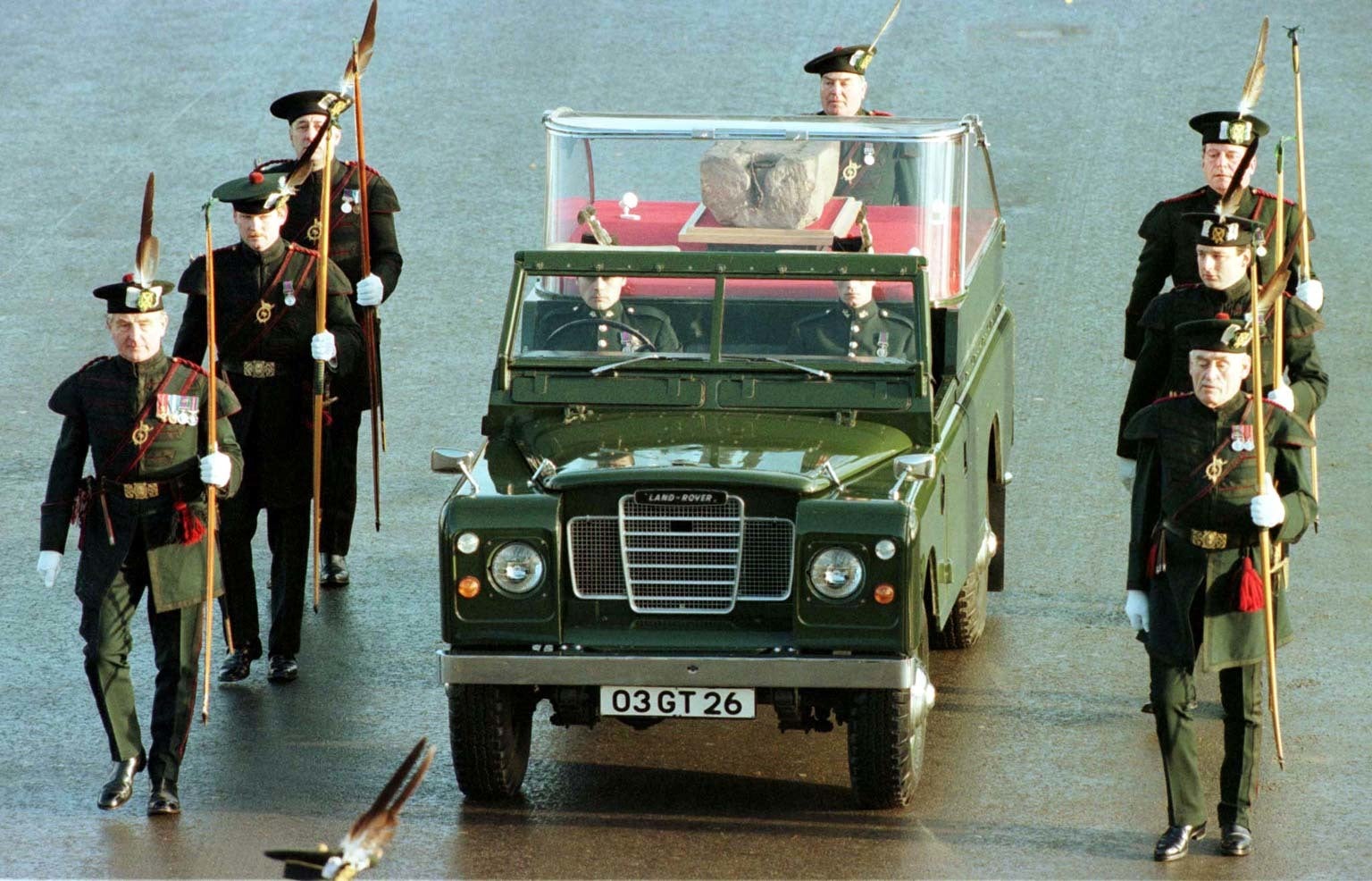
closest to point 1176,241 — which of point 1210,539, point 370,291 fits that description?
point 1210,539

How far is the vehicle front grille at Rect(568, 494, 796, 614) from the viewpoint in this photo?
8398 mm

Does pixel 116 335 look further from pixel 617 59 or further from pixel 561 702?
pixel 617 59

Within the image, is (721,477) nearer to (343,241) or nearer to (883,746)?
(883,746)

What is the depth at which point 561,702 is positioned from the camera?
834 centimetres

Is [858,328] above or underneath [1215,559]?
above

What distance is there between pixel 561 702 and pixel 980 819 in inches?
62.6

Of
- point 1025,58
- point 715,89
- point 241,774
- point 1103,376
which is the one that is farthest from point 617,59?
point 241,774

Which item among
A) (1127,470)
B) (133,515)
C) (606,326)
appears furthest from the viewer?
Result: (1127,470)

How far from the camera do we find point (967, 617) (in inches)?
407

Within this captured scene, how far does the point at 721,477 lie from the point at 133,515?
224 cm

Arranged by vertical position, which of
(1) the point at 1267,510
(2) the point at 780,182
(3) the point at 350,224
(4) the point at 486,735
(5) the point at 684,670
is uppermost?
(2) the point at 780,182

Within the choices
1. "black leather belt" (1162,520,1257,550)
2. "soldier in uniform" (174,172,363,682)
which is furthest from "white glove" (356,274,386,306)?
"black leather belt" (1162,520,1257,550)

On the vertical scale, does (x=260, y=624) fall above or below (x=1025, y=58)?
below

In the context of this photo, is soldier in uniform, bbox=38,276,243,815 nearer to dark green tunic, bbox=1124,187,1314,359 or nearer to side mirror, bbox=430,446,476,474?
side mirror, bbox=430,446,476,474
